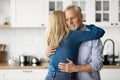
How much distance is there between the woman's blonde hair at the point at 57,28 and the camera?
207 centimetres

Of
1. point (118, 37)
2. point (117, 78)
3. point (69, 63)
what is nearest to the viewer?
point (69, 63)

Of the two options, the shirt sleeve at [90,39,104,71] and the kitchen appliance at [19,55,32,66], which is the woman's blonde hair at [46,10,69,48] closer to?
the shirt sleeve at [90,39,104,71]

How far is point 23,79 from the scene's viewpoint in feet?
13.8

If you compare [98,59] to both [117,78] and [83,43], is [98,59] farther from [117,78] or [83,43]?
[117,78]

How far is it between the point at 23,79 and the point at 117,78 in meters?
1.38

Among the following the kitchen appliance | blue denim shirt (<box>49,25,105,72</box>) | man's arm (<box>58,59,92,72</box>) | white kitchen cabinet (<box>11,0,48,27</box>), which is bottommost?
the kitchen appliance

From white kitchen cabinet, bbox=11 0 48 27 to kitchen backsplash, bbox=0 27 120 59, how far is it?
0.46 m

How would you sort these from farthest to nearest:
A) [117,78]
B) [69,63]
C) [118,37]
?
[118,37] → [117,78] → [69,63]

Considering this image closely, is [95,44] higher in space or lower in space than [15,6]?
lower

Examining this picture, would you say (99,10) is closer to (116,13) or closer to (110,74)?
(116,13)

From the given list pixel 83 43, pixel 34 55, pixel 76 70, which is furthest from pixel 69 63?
pixel 34 55

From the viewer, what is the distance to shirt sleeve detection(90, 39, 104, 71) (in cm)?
213

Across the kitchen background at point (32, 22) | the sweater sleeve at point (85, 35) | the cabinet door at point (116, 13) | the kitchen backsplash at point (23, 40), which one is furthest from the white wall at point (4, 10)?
the sweater sleeve at point (85, 35)

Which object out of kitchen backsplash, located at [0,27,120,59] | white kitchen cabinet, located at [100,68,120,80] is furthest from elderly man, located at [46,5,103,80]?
kitchen backsplash, located at [0,27,120,59]
